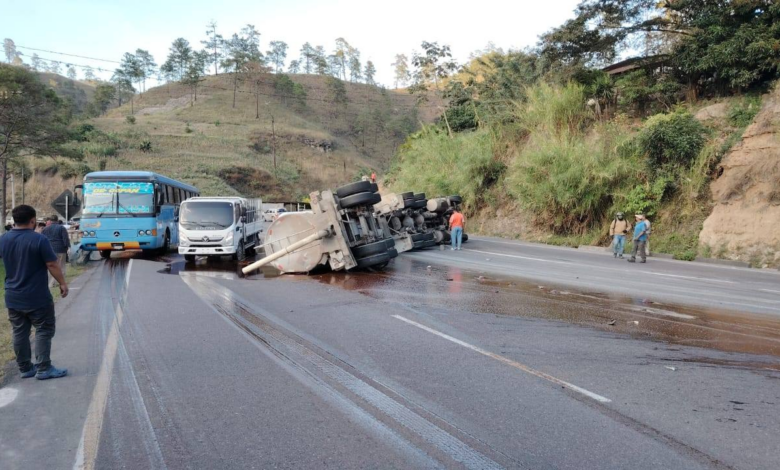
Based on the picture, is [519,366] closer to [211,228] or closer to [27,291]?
[27,291]

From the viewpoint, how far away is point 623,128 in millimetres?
24188

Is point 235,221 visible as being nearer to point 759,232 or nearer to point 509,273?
point 509,273

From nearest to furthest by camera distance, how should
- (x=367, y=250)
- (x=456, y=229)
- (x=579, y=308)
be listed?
(x=579, y=308) → (x=367, y=250) → (x=456, y=229)

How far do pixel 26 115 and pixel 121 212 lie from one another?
14408 millimetres

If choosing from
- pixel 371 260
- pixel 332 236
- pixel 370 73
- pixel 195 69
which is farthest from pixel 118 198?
pixel 370 73

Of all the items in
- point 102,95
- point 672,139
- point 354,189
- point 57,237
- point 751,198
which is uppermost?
point 102,95

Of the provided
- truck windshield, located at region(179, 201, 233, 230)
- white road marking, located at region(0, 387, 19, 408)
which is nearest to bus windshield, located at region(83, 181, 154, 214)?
truck windshield, located at region(179, 201, 233, 230)

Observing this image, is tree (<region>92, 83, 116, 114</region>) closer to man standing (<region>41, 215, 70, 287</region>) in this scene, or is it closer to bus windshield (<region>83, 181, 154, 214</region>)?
bus windshield (<region>83, 181, 154, 214</region>)

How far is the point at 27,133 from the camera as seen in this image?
1142 inches

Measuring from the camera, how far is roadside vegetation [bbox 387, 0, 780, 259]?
2075 centimetres

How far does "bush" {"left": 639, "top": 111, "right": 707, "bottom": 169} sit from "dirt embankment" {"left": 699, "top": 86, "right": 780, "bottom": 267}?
1277mm

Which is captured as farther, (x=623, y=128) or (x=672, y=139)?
(x=623, y=128)

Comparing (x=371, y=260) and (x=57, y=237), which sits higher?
(x=57, y=237)

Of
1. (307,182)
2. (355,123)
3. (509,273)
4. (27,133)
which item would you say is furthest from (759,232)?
(355,123)
